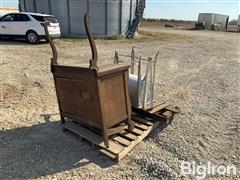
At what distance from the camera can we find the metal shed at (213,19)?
123 ft

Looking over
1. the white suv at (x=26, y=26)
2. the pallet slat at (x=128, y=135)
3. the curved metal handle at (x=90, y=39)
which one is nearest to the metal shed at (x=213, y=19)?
the white suv at (x=26, y=26)

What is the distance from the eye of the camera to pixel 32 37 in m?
12.8

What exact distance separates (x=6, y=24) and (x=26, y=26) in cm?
122

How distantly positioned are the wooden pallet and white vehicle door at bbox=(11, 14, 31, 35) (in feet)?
33.4

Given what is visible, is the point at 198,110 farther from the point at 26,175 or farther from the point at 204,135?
the point at 26,175

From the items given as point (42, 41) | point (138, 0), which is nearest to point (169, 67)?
point (42, 41)

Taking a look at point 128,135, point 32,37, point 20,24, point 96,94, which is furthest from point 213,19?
point 96,94

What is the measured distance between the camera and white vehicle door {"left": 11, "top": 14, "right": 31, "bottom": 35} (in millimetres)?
12570

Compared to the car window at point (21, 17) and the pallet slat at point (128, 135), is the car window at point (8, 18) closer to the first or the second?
the car window at point (21, 17)

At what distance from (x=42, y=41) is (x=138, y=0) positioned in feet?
30.7

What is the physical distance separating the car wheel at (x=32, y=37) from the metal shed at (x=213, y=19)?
3051cm

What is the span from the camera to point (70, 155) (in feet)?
11.3

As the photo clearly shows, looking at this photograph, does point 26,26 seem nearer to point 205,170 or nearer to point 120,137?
point 120,137

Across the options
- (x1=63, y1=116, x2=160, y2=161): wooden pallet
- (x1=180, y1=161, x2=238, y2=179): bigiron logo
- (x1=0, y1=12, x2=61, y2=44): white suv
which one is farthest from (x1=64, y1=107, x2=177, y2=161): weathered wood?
(x1=0, y1=12, x2=61, y2=44): white suv
